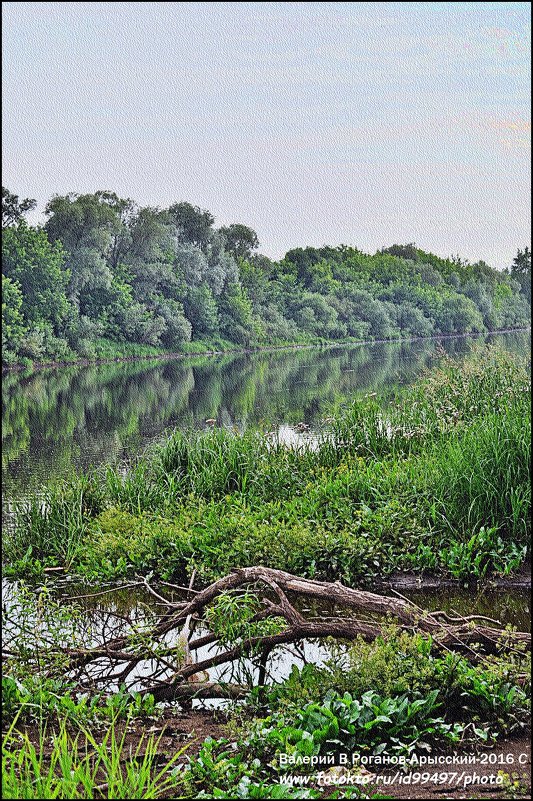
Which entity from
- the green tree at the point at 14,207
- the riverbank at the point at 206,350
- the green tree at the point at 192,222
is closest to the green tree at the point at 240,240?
the green tree at the point at 192,222

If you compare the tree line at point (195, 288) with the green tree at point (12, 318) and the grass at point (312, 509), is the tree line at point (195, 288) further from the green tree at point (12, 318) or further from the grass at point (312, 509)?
the grass at point (312, 509)

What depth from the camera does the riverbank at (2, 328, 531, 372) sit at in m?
28.5

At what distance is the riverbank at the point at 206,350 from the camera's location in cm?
2853

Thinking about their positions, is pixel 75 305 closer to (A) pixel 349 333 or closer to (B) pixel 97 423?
(A) pixel 349 333

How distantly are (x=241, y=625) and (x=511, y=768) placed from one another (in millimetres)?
1492

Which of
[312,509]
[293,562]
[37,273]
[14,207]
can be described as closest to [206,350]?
[37,273]

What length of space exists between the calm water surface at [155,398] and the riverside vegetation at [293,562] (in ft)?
7.15

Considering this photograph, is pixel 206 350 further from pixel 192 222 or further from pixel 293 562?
pixel 293 562

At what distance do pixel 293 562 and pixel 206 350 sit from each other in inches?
1167

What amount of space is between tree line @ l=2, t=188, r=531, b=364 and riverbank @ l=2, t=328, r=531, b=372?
0.19 m

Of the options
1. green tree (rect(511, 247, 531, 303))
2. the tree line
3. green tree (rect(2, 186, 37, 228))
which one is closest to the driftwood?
green tree (rect(511, 247, 531, 303))

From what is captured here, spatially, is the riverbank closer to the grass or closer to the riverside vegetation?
the riverside vegetation

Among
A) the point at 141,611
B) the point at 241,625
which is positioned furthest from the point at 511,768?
the point at 141,611

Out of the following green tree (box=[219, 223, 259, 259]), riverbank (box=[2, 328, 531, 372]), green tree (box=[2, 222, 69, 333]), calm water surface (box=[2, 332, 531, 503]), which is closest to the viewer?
calm water surface (box=[2, 332, 531, 503])
